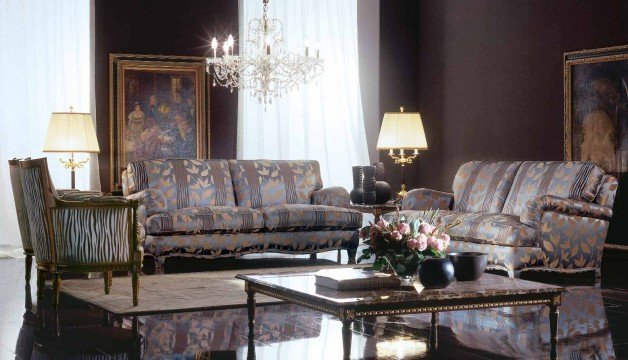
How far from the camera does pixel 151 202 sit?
7504 mm

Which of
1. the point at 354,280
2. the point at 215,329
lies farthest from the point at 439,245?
the point at 215,329

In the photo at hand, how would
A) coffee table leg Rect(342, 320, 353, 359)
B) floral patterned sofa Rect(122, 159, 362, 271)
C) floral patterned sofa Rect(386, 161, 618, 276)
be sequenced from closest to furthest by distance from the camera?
1. coffee table leg Rect(342, 320, 353, 359)
2. floral patterned sofa Rect(386, 161, 618, 276)
3. floral patterned sofa Rect(122, 159, 362, 271)

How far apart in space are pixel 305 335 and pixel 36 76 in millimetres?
5755

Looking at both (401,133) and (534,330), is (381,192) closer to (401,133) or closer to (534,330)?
(401,133)

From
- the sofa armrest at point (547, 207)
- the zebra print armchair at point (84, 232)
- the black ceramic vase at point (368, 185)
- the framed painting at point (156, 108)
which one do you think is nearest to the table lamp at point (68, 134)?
the framed painting at point (156, 108)

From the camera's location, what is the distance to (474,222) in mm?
6949

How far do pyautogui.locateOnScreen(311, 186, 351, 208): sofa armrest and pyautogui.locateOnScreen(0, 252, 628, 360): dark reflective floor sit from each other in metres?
2.79

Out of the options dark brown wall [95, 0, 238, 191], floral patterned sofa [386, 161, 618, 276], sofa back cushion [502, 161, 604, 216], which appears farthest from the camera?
dark brown wall [95, 0, 238, 191]

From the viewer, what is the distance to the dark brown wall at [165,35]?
31.4 ft

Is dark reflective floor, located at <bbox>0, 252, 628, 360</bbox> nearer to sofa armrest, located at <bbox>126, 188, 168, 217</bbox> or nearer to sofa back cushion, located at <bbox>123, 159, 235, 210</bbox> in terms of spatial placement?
sofa armrest, located at <bbox>126, 188, 168, 217</bbox>

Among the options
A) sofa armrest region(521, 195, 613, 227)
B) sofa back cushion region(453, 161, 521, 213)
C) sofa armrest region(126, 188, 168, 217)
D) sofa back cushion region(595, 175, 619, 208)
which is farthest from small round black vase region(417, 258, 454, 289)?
sofa armrest region(126, 188, 168, 217)

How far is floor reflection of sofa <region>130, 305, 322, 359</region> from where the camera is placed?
167 inches

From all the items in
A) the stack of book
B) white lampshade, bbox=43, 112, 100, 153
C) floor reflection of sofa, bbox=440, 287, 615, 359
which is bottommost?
floor reflection of sofa, bbox=440, 287, 615, 359

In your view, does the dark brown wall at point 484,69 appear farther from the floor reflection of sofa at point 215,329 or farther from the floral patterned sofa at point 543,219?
the floor reflection of sofa at point 215,329
